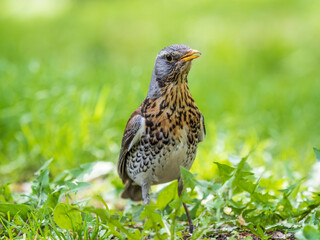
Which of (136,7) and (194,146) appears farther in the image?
(136,7)

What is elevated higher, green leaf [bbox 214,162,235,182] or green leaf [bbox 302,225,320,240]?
green leaf [bbox 214,162,235,182]

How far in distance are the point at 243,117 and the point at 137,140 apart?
3.14 metres

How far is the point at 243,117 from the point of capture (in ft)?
23.0

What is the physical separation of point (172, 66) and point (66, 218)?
135cm

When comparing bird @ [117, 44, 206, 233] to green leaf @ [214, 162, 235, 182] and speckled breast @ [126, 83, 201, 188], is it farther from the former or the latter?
green leaf @ [214, 162, 235, 182]

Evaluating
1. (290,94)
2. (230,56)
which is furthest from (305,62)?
(290,94)

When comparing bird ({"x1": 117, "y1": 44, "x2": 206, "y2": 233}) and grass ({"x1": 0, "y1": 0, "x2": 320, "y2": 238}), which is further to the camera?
grass ({"x1": 0, "y1": 0, "x2": 320, "y2": 238})

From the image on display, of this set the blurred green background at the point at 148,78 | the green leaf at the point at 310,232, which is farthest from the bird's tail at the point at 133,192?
the green leaf at the point at 310,232

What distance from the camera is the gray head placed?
13.0 feet

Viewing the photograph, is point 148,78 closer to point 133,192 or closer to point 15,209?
point 133,192

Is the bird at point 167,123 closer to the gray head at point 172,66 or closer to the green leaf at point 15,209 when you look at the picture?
the gray head at point 172,66

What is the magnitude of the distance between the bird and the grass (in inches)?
16.2

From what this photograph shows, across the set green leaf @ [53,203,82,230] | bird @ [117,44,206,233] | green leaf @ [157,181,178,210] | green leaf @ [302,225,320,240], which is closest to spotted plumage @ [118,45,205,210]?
bird @ [117,44,206,233]

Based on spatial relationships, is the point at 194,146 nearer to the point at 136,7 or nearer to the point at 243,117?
the point at 243,117
